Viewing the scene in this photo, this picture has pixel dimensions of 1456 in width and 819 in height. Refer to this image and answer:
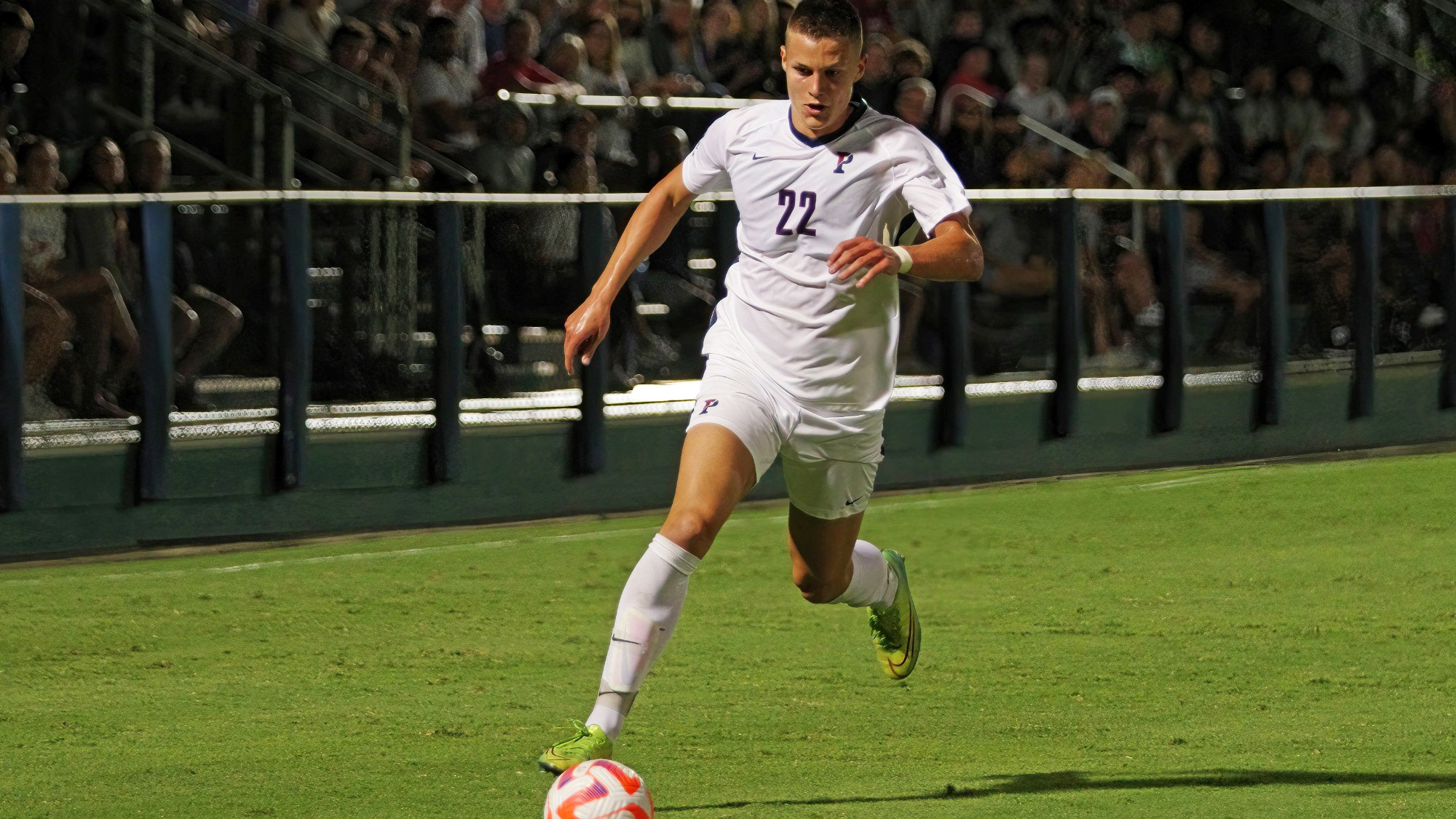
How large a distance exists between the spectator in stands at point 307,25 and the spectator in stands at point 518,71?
44.7 inches

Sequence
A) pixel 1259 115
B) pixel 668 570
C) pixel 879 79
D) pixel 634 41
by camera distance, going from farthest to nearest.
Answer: pixel 1259 115, pixel 879 79, pixel 634 41, pixel 668 570

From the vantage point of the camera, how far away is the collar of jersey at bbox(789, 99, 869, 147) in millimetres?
5535

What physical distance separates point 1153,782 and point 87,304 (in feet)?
21.9

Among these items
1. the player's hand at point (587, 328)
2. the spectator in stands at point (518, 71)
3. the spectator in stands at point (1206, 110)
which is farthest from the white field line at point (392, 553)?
the spectator in stands at point (1206, 110)

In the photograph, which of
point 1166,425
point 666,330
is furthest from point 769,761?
point 1166,425

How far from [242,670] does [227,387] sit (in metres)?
3.56

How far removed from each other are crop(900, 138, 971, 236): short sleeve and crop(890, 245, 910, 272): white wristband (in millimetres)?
312

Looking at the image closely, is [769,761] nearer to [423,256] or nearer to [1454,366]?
[423,256]

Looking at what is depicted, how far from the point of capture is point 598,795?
14.8 ft

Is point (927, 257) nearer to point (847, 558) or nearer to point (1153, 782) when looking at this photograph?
point (847, 558)

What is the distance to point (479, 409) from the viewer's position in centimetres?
1131

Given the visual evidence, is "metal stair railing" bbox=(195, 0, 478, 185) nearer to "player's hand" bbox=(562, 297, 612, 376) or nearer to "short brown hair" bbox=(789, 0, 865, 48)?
"player's hand" bbox=(562, 297, 612, 376)

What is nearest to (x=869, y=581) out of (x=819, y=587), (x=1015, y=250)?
(x=819, y=587)

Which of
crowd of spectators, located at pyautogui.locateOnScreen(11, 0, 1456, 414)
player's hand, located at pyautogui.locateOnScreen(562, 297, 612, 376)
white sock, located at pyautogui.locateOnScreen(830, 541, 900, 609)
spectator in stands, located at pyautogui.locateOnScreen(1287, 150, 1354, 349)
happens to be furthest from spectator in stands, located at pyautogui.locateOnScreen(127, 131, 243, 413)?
spectator in stands, located at pyautogui.locateOnScreen(1287, 150, 1354, 349)
